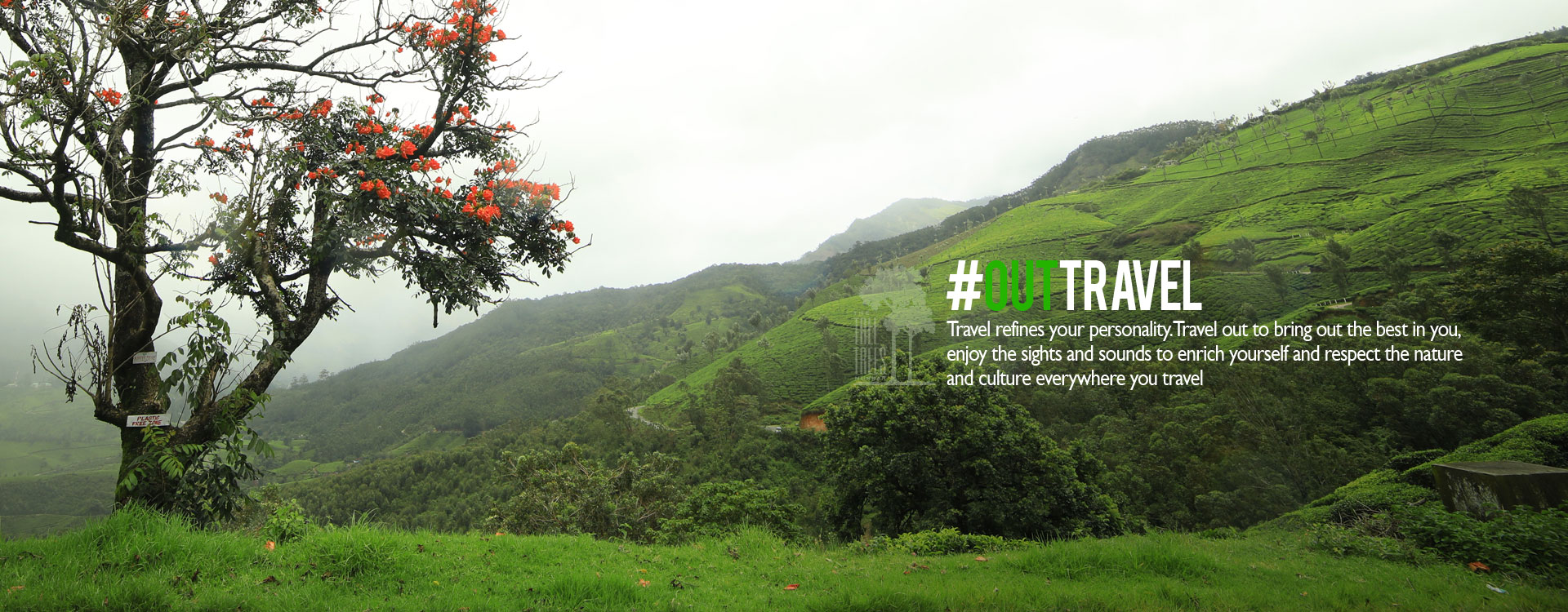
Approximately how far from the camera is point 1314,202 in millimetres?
55250

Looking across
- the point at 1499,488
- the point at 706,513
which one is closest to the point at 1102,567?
the point at 1499,488

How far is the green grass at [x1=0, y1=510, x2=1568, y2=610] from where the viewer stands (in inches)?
138

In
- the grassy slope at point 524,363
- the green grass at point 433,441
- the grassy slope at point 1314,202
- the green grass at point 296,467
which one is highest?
the grassy slope at point 1314,202

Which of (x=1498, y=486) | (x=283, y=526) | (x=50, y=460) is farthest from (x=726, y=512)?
(x=50, y=460)

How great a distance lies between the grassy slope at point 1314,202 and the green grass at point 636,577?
40.1 metres

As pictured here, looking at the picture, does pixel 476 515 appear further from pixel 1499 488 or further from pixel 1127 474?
pixel 1499 488

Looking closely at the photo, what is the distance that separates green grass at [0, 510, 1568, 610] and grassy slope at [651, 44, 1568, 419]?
40.1 m

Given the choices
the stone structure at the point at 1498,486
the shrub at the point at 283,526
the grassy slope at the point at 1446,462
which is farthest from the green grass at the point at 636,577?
the grassy slope at the point at 1446,462

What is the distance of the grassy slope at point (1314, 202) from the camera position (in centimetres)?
4044

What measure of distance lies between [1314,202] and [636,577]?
2872 inches

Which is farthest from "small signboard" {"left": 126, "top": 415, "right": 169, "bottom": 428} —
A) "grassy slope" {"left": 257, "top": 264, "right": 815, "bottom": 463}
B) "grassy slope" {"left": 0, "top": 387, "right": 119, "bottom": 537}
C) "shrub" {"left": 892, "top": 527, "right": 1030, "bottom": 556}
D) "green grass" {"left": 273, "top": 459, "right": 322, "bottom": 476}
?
"green grass" {"left": 273, "top": 459, "right": 322, "bottom": 476}

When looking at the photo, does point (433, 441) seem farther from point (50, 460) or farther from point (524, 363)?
point (50, 460)

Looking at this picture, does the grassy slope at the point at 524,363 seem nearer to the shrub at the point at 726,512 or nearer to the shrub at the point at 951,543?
the shrub at the point at 726,512

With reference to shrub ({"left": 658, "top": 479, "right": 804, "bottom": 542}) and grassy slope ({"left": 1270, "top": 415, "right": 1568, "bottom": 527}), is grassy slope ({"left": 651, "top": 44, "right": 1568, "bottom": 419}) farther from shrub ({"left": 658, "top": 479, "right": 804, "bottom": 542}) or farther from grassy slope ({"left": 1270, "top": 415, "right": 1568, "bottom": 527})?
grassy slope ({"left": 1270, "top": 415, "right": 1568, "bottom": 527})
